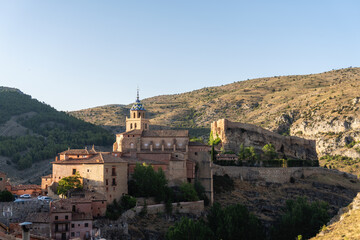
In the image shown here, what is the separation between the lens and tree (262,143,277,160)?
98812mm

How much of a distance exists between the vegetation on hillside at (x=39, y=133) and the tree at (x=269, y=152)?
162ft

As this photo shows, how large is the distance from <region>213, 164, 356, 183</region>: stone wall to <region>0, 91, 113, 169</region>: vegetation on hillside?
179ft

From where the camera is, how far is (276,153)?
105 metres

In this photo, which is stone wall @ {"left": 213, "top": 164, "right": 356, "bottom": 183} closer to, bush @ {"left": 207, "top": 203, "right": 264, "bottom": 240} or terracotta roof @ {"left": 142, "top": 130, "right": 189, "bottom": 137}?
terracotta roof @ {"left": 142, "top": 130, "right": 189, "bottom": 137}

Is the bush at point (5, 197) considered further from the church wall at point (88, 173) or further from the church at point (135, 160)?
the church wall at point (88, 173)

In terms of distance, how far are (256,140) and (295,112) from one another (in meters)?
54.6

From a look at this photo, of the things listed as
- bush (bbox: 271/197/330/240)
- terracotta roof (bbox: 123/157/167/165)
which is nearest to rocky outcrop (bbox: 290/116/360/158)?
bush (bbox: 271/197/330/240)

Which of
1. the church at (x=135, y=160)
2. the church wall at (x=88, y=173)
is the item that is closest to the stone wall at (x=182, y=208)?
the church at (x=135, y=160)

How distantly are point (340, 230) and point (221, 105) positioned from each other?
139m

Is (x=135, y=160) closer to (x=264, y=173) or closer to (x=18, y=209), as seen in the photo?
(x=18, y=209)

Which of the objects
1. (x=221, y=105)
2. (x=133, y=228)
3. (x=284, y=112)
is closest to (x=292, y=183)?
(x=133, y=228)

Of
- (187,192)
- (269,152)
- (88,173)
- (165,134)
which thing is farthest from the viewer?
(269,152)

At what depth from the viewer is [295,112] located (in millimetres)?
154875

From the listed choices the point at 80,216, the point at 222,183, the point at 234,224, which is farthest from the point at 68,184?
the point at 222,183
